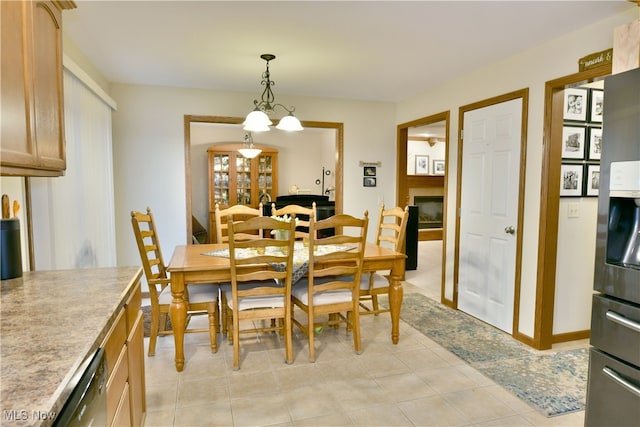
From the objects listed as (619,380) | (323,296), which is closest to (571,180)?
(619,380)

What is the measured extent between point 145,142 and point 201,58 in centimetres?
144

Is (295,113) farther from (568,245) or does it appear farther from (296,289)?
(568,245)

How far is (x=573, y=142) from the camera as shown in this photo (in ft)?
10.0

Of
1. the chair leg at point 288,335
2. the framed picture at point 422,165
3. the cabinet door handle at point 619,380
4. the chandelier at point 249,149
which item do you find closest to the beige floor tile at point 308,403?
the chair leg at point 288,335

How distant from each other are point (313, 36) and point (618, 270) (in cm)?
233

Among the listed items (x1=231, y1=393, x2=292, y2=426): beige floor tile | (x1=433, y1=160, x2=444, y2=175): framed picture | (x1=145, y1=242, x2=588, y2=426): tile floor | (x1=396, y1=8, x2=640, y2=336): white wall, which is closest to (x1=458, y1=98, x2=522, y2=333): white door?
(x1=396, y1=8, x2=640, y2=336): white wall

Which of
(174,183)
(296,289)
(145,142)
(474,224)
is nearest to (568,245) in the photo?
(474,224)

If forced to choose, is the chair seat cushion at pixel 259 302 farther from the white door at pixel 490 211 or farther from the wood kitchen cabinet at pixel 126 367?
the white door at pixel 490 211

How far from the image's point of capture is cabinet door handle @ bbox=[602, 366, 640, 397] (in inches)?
64.0

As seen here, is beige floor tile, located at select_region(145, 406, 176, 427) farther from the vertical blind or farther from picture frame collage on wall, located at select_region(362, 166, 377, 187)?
picture frame collage on wall, located at select_region(362, 166, 377, 187)

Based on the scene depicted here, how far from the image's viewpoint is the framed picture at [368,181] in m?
5.08

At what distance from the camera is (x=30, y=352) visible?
3.15 ft

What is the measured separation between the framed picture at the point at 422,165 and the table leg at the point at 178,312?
7053 millimetres

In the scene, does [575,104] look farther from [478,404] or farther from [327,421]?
[327,421]
